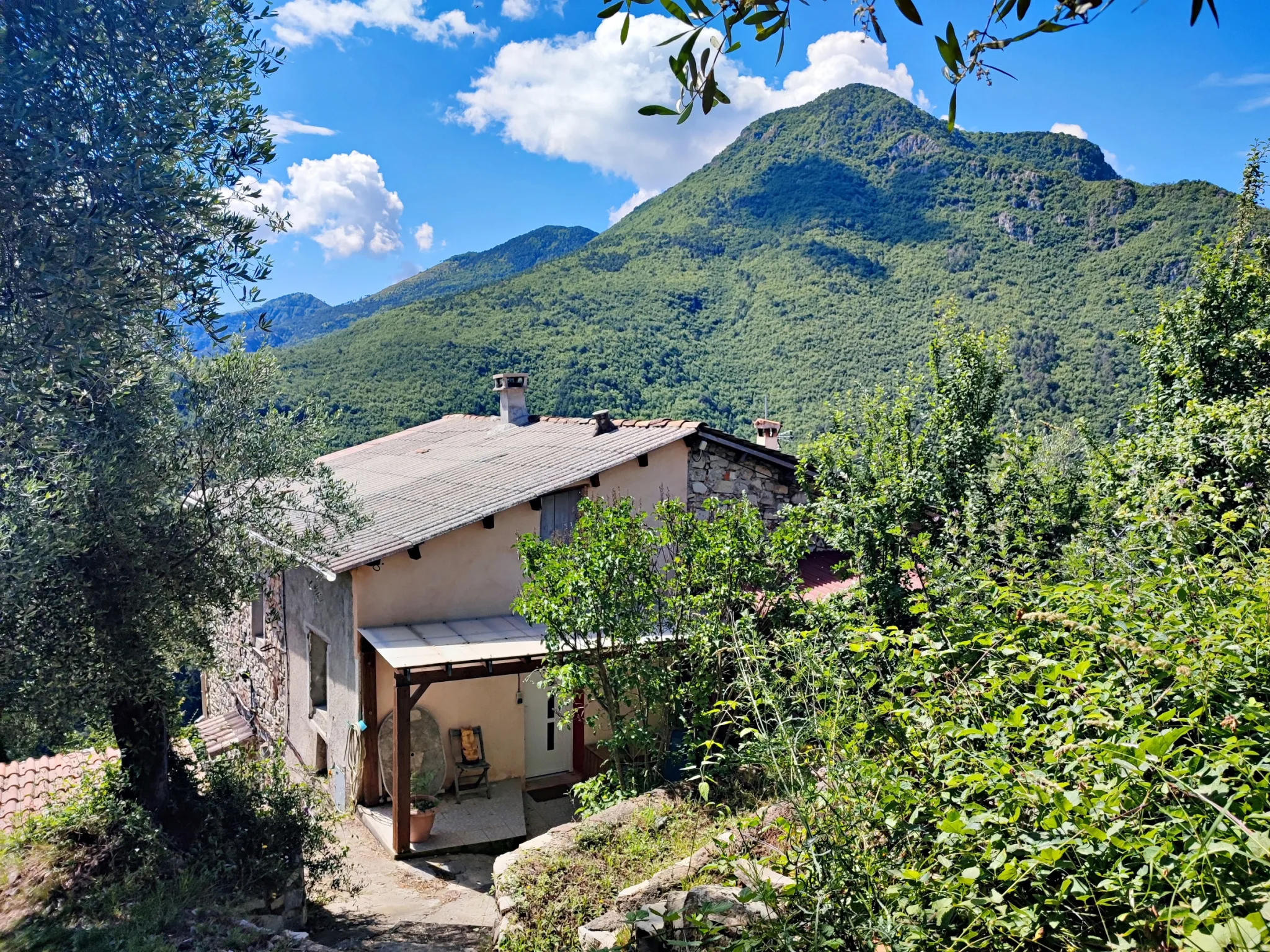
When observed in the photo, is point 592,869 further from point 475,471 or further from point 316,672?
point 475,471

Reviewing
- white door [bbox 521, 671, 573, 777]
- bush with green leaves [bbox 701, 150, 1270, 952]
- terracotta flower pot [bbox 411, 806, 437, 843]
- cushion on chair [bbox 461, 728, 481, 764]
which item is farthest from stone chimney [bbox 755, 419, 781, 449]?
bush with green leaves [bbox 701, 150, 1270, 952]

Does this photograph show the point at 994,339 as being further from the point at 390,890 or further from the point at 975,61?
the point at 390,890

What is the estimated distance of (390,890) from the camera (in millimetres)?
8047

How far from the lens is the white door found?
11.5 m

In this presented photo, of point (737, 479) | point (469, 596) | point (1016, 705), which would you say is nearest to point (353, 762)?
point (469, 596)

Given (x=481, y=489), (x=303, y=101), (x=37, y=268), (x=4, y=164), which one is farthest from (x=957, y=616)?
(x=481, y=489)

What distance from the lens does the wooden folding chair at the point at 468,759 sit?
1058 cm

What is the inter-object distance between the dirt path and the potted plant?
364 mm

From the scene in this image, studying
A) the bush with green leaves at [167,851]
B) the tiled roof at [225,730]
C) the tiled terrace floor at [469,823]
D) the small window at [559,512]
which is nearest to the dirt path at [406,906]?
the tiled terrace floor at [469,823]

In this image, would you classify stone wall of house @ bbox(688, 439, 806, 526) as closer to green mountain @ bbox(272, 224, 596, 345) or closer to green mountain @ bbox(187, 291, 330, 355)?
green mountain @ bbox(187, 291, 330, 355)

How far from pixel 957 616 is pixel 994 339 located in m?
3.97

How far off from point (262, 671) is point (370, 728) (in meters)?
5.49

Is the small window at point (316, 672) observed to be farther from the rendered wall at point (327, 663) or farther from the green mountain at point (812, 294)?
the green mountain at point (812, 294)

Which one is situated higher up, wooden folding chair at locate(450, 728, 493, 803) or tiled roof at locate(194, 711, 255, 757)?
wooden folding chair at locate(450, 728, 493, 803)
